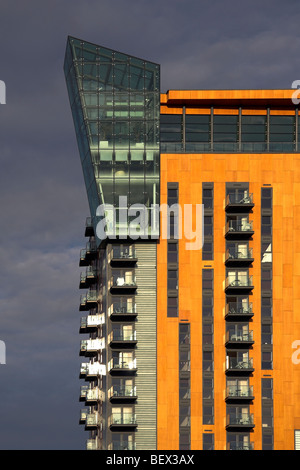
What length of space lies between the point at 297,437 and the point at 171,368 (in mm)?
16892

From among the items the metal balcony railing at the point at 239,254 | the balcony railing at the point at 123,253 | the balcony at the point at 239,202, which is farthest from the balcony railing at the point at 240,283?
the balcony railing at the point at 123,253

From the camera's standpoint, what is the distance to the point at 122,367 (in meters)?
181

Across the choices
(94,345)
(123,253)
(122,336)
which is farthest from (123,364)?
(123,253)

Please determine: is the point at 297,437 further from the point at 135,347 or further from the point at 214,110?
the point at 214,110

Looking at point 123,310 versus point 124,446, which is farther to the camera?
point 123,310

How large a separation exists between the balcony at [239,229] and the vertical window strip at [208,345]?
4.86 meters

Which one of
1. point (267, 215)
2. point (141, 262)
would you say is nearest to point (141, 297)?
point (141, 262)

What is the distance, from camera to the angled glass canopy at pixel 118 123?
7229 inches

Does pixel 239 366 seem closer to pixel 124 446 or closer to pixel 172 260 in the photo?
pixel 172 260

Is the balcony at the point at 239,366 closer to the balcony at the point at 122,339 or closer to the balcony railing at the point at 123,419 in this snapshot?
the balcony at the point at 122,339

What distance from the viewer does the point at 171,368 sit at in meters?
181

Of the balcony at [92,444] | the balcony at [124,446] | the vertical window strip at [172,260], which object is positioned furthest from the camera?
the balcony at [92,444]

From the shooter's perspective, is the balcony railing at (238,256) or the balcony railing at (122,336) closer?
the balcony railing at (122,336)

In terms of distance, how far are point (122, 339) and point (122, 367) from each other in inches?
130
